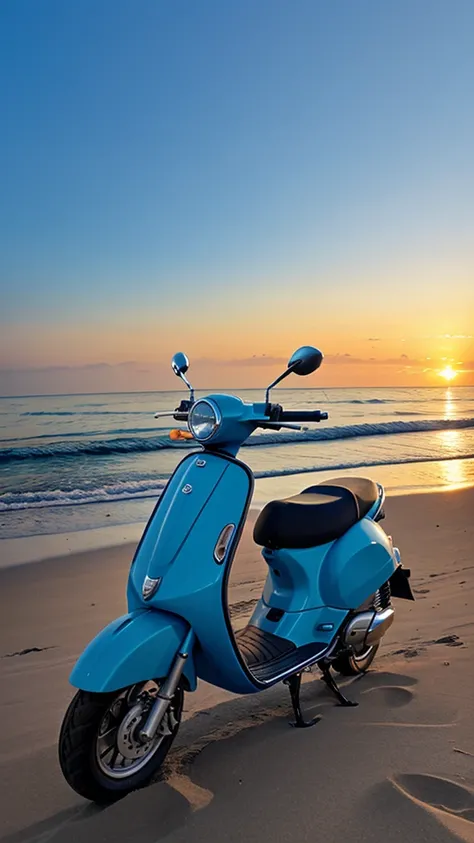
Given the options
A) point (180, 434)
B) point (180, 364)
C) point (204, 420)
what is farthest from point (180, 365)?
point (204, 420)

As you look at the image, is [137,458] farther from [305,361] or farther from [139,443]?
[305,361]

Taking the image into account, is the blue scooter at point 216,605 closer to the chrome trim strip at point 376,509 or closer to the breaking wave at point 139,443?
the chrome trim strip at point 376,509

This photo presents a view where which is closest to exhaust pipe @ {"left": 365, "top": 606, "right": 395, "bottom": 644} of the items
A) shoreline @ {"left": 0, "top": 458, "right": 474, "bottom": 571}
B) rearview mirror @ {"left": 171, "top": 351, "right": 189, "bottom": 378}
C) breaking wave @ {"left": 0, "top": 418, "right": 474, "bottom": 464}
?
rearview mirror @ {"left": 171, "top": 351, "right": 189, "bottom": 378}

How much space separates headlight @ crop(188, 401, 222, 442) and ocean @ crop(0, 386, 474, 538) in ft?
15.6

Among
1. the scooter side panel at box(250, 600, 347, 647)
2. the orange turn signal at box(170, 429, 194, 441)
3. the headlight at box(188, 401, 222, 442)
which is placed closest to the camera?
the headlight at box(188, 401, 222, 442)

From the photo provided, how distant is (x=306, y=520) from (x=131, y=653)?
3.56ft

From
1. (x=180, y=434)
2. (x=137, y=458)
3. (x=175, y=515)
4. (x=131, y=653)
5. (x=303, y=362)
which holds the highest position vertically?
(x=303, y=362)

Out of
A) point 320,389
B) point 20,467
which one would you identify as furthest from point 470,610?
point 320,389

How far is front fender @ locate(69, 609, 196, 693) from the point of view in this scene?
2066 millimetres

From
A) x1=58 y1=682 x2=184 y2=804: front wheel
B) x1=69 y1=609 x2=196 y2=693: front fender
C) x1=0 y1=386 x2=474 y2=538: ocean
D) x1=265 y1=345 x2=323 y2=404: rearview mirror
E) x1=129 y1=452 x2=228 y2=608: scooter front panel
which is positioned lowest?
x1=0 y1=386 x2=474 y2=538: ocean

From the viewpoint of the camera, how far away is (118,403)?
30.0 meters

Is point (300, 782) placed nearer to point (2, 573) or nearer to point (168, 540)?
point (168, 540)

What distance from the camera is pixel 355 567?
2965 mm

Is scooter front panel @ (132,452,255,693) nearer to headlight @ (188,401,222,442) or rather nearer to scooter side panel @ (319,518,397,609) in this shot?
headlight @ (188,401,222,442)
